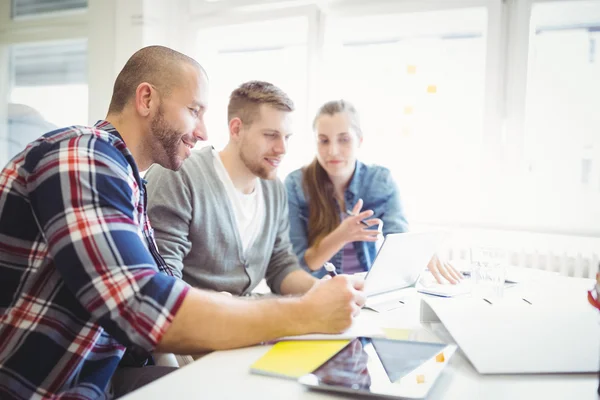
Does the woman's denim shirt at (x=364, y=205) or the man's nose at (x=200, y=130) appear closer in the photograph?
the man's nose at (x=200, y=130)

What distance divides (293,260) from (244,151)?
418 mm

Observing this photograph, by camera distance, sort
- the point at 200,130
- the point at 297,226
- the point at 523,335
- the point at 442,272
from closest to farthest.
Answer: the point at 523,335 → the point at 200,130 → the point at 442,272 → the point at 297,226

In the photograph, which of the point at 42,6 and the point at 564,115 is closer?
the point at 564,115

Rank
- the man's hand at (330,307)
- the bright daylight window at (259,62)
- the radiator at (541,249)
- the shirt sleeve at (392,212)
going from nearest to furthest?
the man's hand at (330,307) → the shirt sleeve at (392,212) → the radiator at (541,249) → the bright daylight window at (259,62)

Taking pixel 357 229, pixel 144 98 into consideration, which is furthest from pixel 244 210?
pixel 144 98

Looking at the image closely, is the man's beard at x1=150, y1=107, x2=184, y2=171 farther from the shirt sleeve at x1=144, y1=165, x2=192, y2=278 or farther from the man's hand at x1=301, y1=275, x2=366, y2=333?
the man's hand at x1=301, y1=275, x2=366, y2=333

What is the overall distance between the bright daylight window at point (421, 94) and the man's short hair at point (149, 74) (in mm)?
1953

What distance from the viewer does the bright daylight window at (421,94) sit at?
279 centimetres

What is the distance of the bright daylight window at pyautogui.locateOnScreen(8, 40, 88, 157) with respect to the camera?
12.1 feet

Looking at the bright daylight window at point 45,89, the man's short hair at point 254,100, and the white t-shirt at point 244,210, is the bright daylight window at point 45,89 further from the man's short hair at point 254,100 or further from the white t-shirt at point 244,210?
the white t-shirt at point 244,210

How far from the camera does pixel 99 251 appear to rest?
0.76 m

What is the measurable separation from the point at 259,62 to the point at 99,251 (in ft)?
9.29

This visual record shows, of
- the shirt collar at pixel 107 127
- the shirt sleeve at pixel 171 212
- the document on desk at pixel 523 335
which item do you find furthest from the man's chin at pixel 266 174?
the document on desk at pixel 523 335

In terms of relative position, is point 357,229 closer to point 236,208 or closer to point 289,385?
point 236,208
